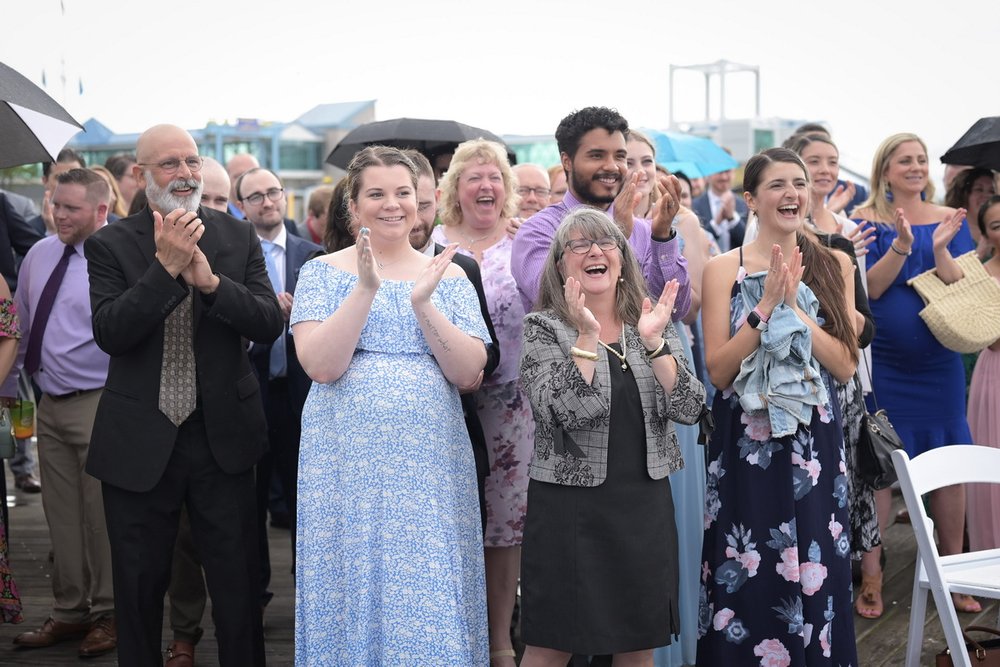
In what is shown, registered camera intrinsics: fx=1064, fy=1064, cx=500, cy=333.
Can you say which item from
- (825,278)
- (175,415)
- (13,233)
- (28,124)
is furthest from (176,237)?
(13,233)

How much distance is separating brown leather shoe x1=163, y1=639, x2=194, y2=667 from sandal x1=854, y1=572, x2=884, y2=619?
10.3 feet

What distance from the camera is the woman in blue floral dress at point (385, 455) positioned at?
11.2ft

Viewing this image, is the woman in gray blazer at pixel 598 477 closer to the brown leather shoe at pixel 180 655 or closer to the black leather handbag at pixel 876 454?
the black leather handbag at pixel 876 454

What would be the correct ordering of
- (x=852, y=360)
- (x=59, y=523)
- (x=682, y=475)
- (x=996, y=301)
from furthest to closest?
(x=996, y=301) → (x=59, y=523) → (x=682, y=475) → (x=852, y=360)

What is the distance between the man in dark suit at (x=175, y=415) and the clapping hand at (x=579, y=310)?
119 cm

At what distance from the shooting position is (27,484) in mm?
8445

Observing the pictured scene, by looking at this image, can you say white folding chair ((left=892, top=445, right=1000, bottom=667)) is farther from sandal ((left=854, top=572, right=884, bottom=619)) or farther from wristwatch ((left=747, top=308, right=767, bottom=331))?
sandal ((left=854, top=572, right=884, bottom=619))

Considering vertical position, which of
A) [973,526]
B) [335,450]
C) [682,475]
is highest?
[335,450]

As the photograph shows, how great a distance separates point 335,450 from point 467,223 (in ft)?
4.87

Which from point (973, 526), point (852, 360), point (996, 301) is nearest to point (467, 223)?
point (852, 360)

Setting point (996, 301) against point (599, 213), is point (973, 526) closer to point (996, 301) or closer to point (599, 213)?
point (996, 301)

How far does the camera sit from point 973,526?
18.4 feet

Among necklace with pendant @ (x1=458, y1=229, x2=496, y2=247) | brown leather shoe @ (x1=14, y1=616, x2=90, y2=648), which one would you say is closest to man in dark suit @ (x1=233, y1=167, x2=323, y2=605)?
brown leather shoe @ (x1=14, y1=616, x2=90, y2=648)

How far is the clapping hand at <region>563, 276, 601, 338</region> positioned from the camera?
3.41 metres
